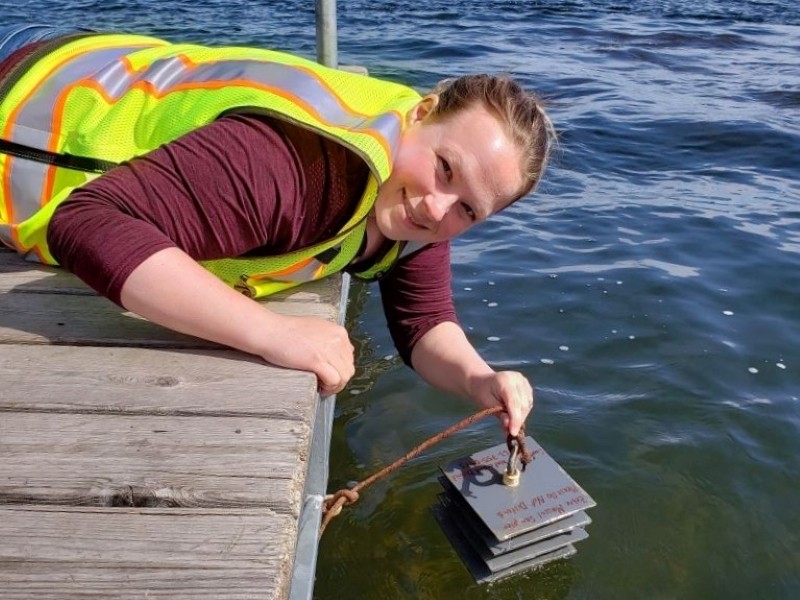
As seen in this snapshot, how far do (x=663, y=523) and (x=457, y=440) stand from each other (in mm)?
845

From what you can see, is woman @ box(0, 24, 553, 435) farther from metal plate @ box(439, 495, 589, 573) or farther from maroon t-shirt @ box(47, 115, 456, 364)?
metal plate @ box(439, 495, 589, 573)

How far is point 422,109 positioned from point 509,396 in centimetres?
84

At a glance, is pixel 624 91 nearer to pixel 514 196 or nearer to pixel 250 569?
pixel 514 196

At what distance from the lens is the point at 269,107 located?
222 centimetres

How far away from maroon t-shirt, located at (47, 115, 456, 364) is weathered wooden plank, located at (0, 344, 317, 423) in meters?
0.19

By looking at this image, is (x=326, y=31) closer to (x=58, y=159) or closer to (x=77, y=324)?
(x=58, y=159)

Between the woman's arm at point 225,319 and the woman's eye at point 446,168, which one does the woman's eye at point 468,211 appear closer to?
the woman's eye at point 446,168

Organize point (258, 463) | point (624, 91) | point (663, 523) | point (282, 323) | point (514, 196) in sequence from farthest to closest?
point (624, 91), point (663, 523), point (514, 196), point (282, 323), point (258, 463)

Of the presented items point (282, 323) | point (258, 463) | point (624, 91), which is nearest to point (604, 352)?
point (282, 323)

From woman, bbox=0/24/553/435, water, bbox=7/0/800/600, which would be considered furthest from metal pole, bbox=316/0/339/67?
woman, bbox=0/24/553/435

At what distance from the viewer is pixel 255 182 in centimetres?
215

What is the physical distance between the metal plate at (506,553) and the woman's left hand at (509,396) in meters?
0.28

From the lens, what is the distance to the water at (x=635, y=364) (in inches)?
117

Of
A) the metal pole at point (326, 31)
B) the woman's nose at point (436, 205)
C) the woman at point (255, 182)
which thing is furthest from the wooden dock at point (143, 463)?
the metal pole at point (326, 31)
